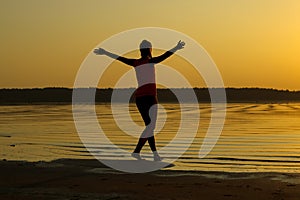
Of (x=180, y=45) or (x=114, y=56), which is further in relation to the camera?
(x=114, y=56)

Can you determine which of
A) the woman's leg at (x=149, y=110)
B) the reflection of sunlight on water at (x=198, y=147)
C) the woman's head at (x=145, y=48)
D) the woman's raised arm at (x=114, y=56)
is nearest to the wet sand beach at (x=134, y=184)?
the reflection of sunlight on water at (x=198, y=147)

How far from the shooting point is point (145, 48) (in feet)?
41.0

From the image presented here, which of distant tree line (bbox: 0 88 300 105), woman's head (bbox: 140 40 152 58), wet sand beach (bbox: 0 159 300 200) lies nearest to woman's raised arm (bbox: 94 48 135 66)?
woman's head (bbox: 140 40 152 58)

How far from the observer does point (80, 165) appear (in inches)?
444

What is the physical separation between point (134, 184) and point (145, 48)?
14.0 ft

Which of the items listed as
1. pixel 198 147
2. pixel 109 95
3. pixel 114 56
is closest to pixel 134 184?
pixel 114 56

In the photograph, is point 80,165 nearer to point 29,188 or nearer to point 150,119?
point 150,119

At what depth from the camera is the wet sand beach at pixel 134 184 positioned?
798 centimetres

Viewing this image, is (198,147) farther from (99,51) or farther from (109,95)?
(109,95)

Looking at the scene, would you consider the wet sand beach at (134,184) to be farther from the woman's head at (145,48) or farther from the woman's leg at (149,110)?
the woman's head at (145,48)

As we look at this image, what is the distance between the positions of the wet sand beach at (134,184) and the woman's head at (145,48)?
279cm

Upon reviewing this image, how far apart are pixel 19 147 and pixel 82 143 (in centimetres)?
206

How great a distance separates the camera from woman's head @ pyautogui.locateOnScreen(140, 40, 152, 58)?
12516 millimetres

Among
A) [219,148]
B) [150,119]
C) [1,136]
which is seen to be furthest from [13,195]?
[1,136]
